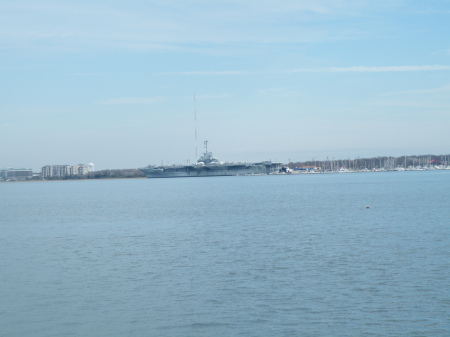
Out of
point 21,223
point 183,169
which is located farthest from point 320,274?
point 183,169

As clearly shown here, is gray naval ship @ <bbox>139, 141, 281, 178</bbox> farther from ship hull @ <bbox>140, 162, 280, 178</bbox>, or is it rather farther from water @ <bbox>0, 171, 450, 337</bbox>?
water @ <bbox>0, 171, 450, 337</bbox>

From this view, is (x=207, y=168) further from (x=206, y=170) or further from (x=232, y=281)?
(x=232, y=281)

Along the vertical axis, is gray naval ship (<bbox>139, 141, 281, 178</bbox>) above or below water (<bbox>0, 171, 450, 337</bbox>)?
above

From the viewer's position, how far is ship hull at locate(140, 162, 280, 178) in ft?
518

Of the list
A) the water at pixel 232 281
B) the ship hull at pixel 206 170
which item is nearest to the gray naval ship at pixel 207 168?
the ship hull at pixel 206 170

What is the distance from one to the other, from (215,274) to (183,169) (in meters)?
142

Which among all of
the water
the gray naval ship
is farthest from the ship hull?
the water

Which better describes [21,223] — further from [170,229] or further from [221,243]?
[221,243]

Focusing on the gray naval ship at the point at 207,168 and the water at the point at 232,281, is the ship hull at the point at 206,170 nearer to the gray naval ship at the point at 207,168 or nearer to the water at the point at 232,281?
the gray naval ship at the point at 207,168

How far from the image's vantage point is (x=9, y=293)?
597 inches

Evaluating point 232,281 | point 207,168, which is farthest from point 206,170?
point 232,281

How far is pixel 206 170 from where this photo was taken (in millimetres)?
159750

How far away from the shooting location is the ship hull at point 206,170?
158000mm

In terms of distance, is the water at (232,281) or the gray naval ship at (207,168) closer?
the water at (232,281)
